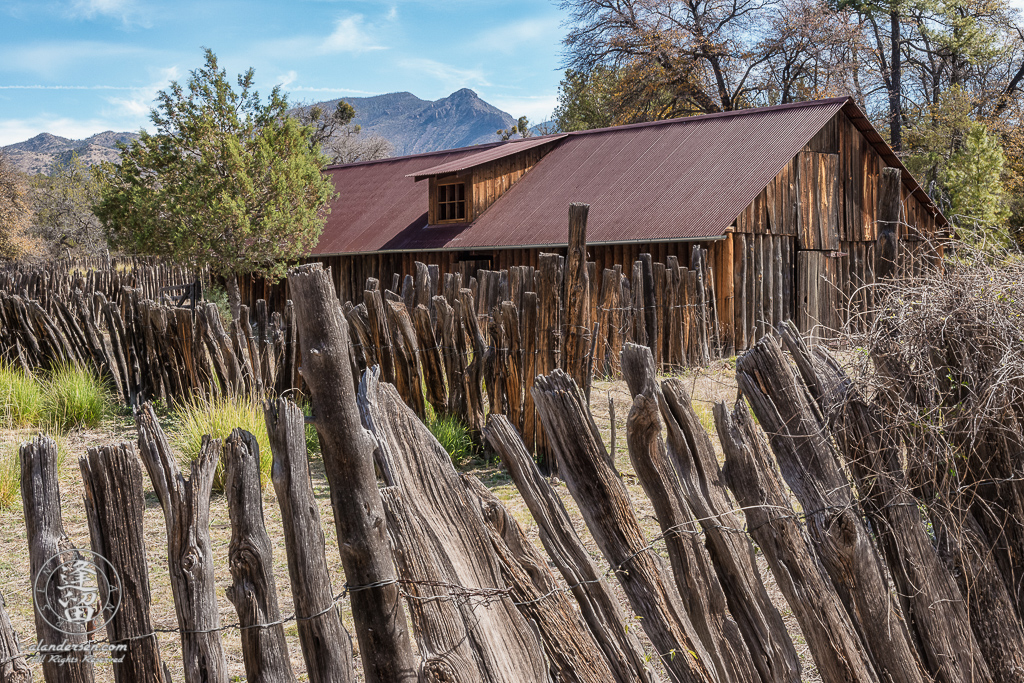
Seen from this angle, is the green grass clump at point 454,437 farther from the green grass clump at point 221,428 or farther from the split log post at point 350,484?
the split log post at point 350,484

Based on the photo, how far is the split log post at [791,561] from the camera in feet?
7.36

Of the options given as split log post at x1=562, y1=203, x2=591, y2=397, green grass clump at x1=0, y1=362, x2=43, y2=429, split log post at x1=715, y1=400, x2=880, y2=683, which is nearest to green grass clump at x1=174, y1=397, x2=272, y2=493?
green grass clump at x1=0, y1=362, x2=43, y2=429

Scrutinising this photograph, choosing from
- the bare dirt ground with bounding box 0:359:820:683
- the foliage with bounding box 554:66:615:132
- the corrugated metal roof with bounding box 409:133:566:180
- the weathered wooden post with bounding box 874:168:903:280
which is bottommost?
the bare dirt ground with bounding box 0:359:820:683

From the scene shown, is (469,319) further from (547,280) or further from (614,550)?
(614,550)

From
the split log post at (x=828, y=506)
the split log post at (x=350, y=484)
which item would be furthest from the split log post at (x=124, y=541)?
the split log post at (x=828, y=506)

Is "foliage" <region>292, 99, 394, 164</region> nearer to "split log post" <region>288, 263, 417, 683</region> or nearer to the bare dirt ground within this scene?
the bare dirt ground

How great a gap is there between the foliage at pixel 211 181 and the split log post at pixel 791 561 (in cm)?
1277

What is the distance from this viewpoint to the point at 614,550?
221cm

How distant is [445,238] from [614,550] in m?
12.7

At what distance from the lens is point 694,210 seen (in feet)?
38.7

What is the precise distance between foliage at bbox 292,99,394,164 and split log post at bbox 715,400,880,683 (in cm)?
3731

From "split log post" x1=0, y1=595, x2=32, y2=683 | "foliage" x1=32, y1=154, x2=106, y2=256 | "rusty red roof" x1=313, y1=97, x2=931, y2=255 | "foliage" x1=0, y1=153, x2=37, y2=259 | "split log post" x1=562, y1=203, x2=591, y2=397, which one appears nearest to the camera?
"split log post" x1=0, y1=595, x2=32, y2=683

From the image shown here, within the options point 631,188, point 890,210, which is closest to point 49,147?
point 631,188

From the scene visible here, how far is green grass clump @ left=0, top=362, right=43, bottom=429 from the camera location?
20.4 ft
